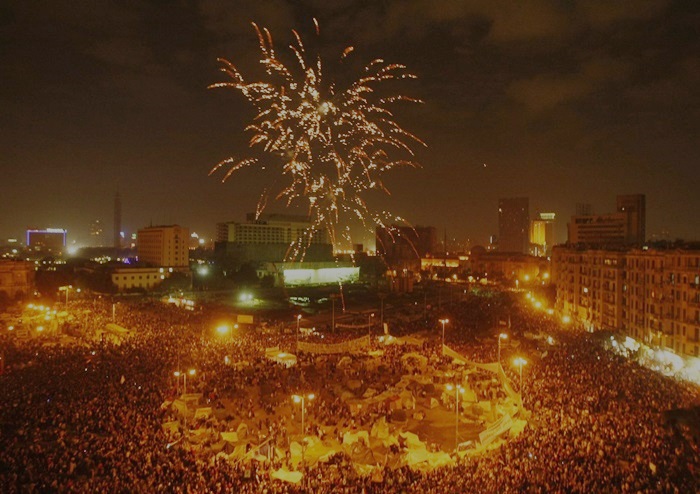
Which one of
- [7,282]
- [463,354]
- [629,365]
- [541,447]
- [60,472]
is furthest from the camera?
[7,282]

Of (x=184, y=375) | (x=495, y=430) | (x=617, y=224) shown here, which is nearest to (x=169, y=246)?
(x=617, y=224)

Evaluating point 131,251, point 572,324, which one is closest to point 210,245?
point 131,251

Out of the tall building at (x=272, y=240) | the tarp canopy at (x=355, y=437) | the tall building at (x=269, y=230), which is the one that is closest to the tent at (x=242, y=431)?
the tarp canopy at (x=355, y=437)

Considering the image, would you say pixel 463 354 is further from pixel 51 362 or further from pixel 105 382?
pixel 51 362

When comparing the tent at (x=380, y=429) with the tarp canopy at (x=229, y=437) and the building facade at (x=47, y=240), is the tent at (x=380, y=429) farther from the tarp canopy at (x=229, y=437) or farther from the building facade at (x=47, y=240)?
the building facade at (x=47, y=240)

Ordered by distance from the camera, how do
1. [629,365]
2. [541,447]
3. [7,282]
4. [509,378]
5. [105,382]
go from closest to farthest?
[541,447]
[105,382]
[509,378]
[629,365]
[7,282]

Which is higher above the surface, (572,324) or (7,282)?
(7,282)

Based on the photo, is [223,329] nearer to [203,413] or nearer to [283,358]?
[283,358]
